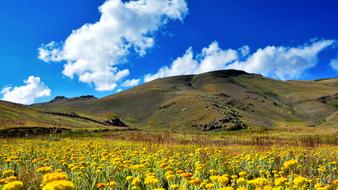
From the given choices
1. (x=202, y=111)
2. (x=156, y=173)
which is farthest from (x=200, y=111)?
(x=156, y=173)

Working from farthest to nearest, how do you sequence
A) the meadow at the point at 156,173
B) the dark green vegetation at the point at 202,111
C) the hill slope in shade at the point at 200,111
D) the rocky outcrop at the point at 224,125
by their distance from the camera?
the hill slope in shade at the point at 200,111 → the dark green vegetation at the point at 202,111 → the rocky outcrop at the point at 224,125 → the meadow at the point at 156,173

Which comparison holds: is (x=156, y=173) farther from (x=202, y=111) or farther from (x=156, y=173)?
(x=202, y=111)

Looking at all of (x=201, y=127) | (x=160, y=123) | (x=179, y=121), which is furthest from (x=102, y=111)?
(x=201, y=127)

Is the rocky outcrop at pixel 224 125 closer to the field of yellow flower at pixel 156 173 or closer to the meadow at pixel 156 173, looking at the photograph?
the field of yellow flower at pixel 156 173

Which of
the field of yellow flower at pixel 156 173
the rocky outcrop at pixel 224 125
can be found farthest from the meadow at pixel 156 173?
the rocky outcrop at pixel 224 125

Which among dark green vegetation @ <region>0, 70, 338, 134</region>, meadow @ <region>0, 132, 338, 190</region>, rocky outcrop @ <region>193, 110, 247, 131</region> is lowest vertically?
meadow @ <region>0, 132, 338, 190</region>

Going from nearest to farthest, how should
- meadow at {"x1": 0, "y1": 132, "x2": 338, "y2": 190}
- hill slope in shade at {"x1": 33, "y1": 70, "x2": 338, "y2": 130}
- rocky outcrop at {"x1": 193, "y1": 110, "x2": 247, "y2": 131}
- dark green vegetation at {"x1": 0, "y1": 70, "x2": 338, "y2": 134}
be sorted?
meadow at {"x1": 0, "y1": 132, "x2": 338, "y2": 190} → rocky outcrop at {"x1": 193, "y1": 110, "x2": 247, "y2": 131} → dark green vegetation at {"x1": 0, "y1": 70, "x2": 338, "y2": 134} → hill slope in shade at {"x1": 33, "y1": 70, "x2": 338, "y2": 130}

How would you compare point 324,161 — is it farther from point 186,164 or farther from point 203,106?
point 203,106

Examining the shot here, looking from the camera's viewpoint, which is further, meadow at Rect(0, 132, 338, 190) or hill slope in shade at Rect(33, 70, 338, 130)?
hill slope in shade at Rect(33, 70, 338, 130)

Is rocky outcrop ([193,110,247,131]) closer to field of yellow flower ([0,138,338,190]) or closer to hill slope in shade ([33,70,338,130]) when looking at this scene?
hill slope in shade ([33,70,338,130])

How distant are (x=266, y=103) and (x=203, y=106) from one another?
2517 inches

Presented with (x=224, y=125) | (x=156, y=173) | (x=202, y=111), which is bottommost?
(x=156, y=173)

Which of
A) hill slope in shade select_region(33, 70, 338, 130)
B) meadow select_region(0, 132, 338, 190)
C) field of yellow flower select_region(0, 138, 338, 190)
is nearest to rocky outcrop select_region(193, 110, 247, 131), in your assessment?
hill slope in shade select_region(33, 70, 338, 130)

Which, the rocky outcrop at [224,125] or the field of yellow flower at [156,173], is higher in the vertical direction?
the rocky outcrop at [224,125]
